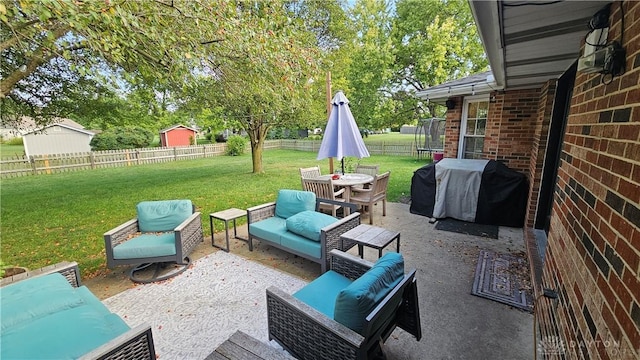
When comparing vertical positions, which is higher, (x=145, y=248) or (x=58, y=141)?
(x=58, y=141)

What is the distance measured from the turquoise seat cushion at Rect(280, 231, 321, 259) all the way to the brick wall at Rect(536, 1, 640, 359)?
223cm

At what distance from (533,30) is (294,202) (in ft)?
10.9

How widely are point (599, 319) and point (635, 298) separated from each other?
325 mm

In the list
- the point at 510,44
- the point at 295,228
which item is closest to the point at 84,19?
the point at 295,228

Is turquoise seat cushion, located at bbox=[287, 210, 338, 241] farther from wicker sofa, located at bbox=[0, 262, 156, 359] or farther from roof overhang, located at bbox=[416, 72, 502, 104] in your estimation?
roof overhang, located at bbox=[416, 72, 502, 104]

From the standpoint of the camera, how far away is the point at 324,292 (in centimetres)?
236

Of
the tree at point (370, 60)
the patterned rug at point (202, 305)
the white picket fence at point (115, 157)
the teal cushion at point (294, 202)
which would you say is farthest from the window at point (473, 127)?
the white picket fence at point (115, 157)

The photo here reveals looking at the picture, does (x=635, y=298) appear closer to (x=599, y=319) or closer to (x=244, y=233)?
(x=599, y=319)

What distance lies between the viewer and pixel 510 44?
242 cm

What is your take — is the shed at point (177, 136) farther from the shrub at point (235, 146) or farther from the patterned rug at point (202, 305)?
the patterned rug at point (202, 305)

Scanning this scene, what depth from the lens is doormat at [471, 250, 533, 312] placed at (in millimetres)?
2872

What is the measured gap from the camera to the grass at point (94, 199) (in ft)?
14.3

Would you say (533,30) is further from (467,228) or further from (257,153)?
(257,153)

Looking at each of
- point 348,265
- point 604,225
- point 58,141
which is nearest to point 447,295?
point 348,265
